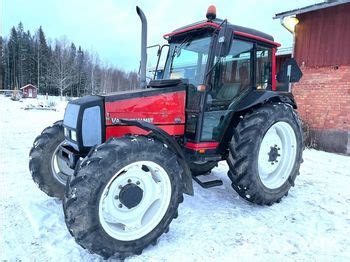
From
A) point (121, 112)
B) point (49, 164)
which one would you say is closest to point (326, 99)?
point (121, 112)

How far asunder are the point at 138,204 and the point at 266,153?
6.68 ft

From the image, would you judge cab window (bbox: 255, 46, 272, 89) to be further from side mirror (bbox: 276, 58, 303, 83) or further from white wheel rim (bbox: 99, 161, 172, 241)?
white wheel rim (bbox: 99, 161, 172, 241)

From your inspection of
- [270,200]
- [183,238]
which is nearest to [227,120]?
[270,200]

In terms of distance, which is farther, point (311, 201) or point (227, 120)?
point (311, 201)

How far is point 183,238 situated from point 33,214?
1.77 metres

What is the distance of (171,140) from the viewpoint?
9.73 ft

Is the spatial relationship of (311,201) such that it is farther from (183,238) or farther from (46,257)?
(46,257)

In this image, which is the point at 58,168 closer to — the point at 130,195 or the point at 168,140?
the point at 130,195

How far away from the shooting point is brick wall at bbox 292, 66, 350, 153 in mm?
7570

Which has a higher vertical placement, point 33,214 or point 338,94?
point 338,94

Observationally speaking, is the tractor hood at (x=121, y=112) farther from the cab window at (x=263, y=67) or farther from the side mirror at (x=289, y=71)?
the side mirror at (x=289, y=71)

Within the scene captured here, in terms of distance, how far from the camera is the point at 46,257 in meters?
2.55

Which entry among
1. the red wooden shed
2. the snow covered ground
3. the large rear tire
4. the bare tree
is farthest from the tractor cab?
the red wooden shed

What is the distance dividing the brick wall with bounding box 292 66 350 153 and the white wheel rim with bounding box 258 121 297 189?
4369mm
